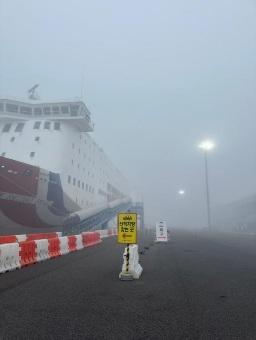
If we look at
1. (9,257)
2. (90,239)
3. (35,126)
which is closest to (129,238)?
(9,257)

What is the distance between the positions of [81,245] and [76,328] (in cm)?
1563

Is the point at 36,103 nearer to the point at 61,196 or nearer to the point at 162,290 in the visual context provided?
the point at 61,196

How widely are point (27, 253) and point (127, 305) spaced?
6.96 metres

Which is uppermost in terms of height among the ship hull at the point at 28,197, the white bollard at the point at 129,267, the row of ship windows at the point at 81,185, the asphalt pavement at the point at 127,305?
the row of ship windows at the point at 81,185

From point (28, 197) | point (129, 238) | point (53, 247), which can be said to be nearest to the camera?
point (129, 238)

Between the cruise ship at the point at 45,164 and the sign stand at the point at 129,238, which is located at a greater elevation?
the cruise ship at the point at 45,164

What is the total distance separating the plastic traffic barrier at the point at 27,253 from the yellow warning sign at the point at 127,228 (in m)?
3.86

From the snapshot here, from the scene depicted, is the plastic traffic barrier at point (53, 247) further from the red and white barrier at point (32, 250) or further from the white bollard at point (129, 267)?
the white bollard at point (129, 267)

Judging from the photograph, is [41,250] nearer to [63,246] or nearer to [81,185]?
[63,246]

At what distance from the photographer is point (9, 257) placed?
10.7m

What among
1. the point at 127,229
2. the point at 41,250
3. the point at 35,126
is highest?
the point at 35,126

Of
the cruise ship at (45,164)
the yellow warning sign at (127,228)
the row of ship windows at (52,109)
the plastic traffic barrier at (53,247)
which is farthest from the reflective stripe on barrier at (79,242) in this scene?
the row of ship windows at (52,109)

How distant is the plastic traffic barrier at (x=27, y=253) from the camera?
38.2 ft

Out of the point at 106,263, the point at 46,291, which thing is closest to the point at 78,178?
the point at 106,263
